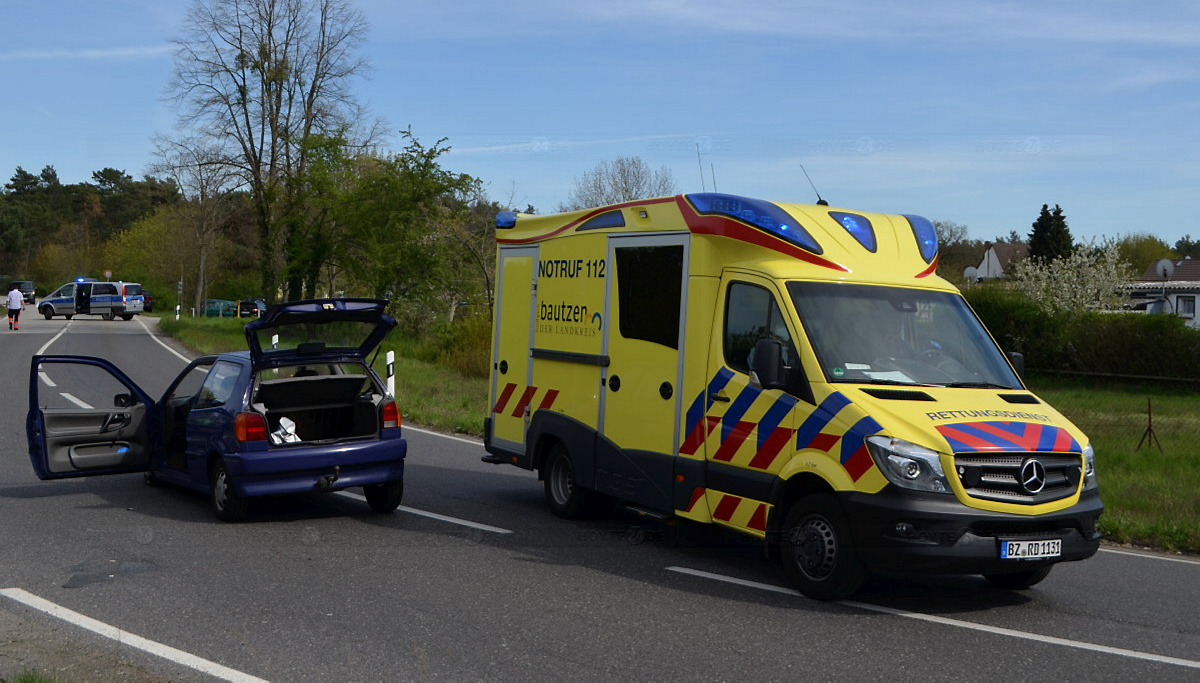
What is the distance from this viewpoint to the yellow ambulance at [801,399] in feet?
22.0

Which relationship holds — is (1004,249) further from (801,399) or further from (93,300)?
(801,399)

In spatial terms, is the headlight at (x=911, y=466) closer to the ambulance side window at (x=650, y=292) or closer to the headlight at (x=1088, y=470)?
the headlight at (x=1088, y=470)

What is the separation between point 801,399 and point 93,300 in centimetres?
5953

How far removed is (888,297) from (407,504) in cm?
511

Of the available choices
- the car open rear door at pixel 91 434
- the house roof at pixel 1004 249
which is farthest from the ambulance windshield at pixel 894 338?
the house roof at pixel 1004 249

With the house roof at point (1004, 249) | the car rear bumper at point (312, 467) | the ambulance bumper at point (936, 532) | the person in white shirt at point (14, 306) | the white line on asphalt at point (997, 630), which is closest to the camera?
the white line on asphalt at point (997, 630)

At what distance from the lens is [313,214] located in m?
42.1

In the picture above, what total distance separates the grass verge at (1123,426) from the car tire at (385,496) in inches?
254

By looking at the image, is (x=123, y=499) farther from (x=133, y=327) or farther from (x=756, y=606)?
(x=133, y=327)

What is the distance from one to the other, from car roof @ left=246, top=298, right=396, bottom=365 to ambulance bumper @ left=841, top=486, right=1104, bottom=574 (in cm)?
440

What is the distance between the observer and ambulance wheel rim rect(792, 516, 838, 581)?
7.09 m

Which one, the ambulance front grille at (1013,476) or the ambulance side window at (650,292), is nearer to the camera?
the ambulance front grille at (1013,476)

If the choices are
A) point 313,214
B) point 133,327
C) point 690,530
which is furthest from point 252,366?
point 133,327

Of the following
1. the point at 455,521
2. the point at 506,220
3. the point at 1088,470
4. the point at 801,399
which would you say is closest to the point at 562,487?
the point at 455,521
